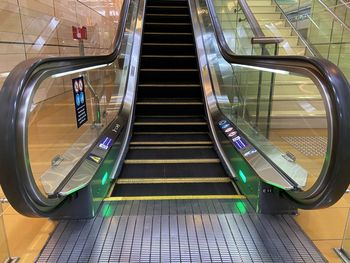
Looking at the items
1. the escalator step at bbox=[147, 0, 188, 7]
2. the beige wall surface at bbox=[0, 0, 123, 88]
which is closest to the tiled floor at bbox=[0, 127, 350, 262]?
the beige wall surface at bbox=[0, 0, 123, 88]

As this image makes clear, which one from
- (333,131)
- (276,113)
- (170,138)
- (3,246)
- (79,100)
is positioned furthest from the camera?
(170,138)

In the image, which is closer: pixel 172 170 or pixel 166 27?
pixel 172 170

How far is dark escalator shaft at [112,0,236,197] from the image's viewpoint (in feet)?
9.14

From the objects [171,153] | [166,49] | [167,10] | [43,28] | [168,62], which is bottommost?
[171,153]

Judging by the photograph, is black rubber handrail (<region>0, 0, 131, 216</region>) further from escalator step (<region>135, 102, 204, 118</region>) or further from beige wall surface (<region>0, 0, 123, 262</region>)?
escalator step (<region>135, 102, 204, 118</region>)

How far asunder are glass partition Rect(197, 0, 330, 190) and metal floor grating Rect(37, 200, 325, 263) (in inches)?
15.6

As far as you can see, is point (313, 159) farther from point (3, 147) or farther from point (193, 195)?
point (3, 147)

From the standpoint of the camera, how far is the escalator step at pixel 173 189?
2.64 metres

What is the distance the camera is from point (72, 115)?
2.69 meters

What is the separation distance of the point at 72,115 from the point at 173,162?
3.72ft

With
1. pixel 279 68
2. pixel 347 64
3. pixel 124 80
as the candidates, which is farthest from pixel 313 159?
pixel 347 64

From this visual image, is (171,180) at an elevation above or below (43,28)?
below

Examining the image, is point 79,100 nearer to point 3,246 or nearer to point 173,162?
point 3,246

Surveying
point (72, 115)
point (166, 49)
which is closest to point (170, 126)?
point (72, 115)
